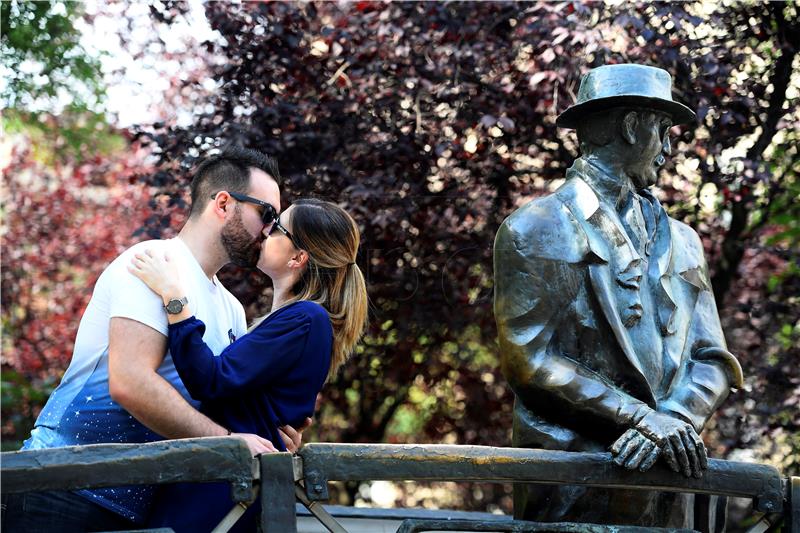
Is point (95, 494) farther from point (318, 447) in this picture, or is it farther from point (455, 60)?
point (455, 60)

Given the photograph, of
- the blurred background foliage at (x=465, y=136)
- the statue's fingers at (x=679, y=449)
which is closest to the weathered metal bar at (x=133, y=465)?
the statue's fingers at (x=679, y=449)

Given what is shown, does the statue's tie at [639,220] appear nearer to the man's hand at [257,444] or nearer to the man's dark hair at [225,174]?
the man's dark hair at [225,174]

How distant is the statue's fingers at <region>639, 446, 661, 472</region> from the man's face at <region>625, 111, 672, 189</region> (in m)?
1.03

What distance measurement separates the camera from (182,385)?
13.0 ft

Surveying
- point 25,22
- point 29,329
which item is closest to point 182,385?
point 25,22

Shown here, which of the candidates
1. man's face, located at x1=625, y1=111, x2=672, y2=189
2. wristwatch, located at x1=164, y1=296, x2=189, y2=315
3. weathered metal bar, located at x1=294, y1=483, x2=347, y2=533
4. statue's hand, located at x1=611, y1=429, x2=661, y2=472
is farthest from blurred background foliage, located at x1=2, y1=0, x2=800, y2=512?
weathered metal bar, located at x1=294, y1=483, x2=347, y2=533

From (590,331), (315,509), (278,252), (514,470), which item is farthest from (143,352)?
(590,331)

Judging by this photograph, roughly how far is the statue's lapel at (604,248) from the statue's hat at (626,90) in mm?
274

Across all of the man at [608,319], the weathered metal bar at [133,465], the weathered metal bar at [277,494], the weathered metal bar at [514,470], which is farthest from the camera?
the man at [608,319]

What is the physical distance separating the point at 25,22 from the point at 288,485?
230 inches

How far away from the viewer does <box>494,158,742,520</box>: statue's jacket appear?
3977 millimetres

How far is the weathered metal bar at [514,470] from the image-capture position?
3.50 metres

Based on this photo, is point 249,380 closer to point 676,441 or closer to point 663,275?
point 676,441

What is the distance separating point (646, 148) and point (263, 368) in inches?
60.6
